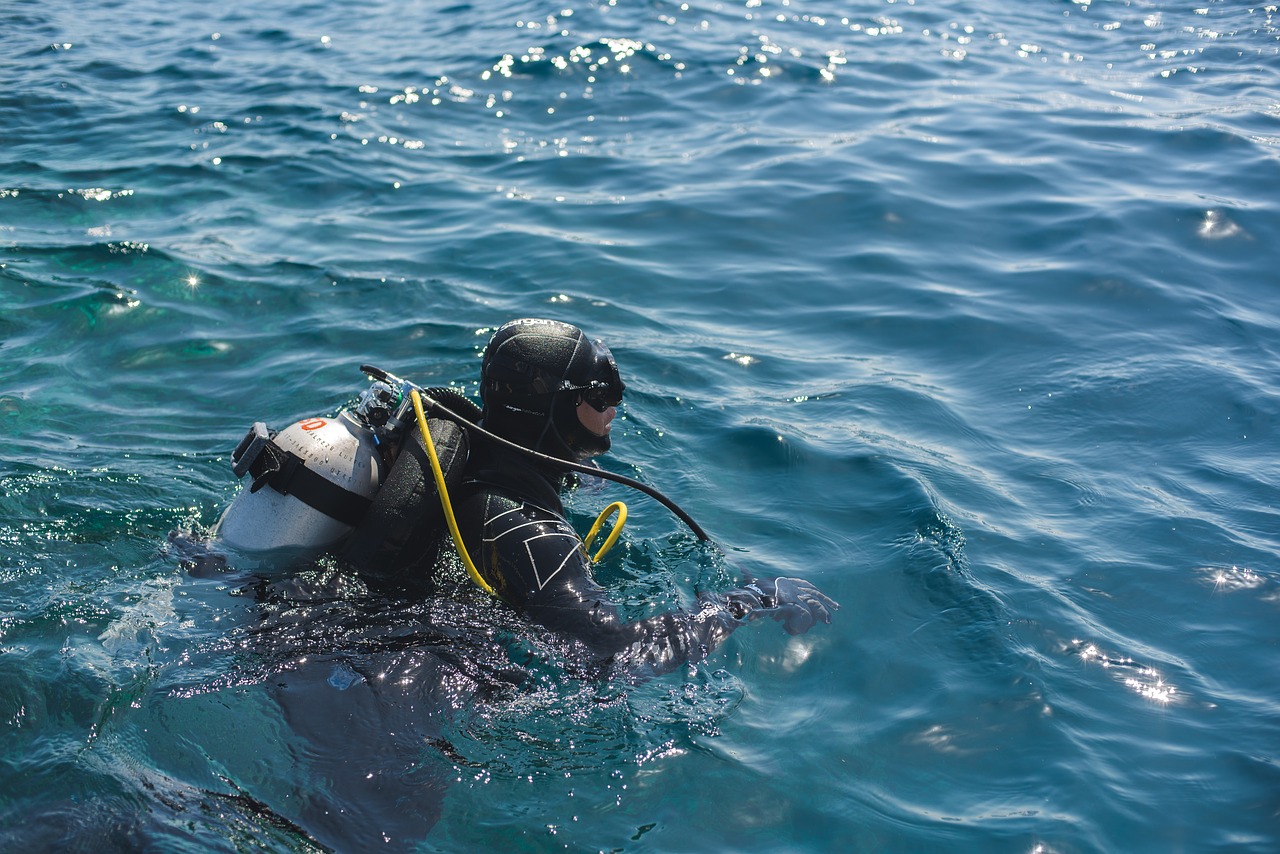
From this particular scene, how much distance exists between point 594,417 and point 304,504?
3.94ft

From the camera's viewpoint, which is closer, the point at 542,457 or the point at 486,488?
the point at 542,457

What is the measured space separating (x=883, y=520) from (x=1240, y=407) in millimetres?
2591

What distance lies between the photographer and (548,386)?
451cm

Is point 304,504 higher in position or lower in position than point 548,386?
lower

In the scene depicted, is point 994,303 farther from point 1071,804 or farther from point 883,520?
point 1071,804

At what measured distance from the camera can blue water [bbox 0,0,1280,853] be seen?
4.01 meters

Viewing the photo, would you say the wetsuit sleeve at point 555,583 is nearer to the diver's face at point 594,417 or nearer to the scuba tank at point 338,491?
the scuba tank at point 338,491

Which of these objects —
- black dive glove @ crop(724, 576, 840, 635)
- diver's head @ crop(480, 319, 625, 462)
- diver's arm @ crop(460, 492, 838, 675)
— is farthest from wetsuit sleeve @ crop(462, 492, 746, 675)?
black dive glove @ crop(724, 576, 840, 635)

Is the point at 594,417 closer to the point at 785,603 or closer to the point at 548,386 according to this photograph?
the point at 548,386

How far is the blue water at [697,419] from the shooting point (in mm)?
4012

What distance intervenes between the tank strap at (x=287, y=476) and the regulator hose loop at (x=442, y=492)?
1.16 ft

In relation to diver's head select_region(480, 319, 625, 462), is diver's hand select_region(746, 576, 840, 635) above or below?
below

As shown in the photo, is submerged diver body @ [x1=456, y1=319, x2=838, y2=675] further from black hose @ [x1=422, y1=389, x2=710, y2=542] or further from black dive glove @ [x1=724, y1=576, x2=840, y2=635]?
black hose @ [x1=422, y1=389, x2=710, y2=542]

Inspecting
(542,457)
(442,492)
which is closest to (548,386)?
(542,457)
